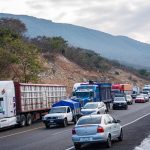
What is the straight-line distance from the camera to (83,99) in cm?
5088

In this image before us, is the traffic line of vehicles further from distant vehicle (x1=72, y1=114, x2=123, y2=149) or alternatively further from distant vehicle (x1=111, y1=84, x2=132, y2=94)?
distant vehicle (x1=111, y1=84, x2=132, y2=94)

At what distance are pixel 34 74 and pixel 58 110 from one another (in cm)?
2566

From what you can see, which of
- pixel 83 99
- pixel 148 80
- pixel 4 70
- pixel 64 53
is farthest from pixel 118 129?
pixel 148 80

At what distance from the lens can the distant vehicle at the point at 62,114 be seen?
124 feet

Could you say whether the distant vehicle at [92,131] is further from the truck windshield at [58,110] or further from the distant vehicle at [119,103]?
the distant vehicle at [119,103]

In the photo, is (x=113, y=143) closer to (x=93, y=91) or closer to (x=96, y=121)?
(x=96, y=121)

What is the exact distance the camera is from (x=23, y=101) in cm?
4184

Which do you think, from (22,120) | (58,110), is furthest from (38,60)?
(58,110)

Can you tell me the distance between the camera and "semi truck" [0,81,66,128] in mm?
38062

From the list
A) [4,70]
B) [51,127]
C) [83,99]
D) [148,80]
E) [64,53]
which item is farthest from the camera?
[148,80]

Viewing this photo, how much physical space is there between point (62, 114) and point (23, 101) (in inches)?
186

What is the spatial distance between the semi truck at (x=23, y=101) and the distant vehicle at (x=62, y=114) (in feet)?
8.96

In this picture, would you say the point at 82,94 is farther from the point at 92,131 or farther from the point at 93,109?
the point at 92,131

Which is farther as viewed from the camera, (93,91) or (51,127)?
(93,91)
